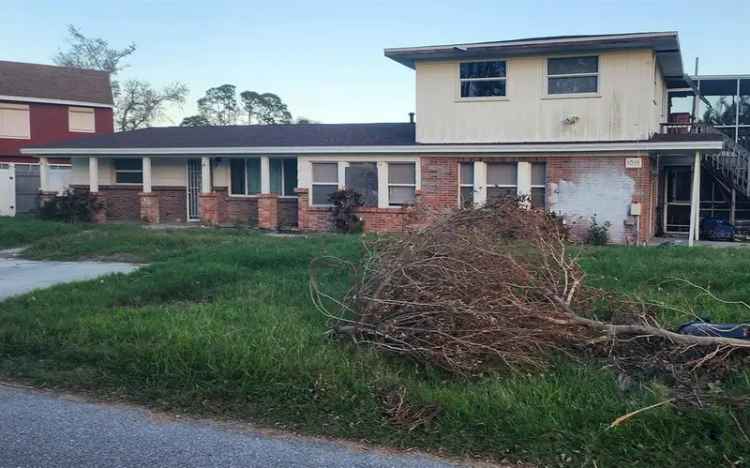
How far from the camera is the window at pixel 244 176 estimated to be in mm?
22906

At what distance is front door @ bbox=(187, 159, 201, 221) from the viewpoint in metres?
23.7

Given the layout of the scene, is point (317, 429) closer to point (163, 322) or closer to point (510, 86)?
point (163, 322)

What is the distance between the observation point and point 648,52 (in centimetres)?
1748

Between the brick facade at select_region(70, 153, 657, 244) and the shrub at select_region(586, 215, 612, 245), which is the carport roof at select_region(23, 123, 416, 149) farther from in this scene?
the shrub at select_region(586, 215, 612, 245)

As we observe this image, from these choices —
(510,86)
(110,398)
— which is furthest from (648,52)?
(110,398)

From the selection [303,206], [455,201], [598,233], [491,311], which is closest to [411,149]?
[455,201]

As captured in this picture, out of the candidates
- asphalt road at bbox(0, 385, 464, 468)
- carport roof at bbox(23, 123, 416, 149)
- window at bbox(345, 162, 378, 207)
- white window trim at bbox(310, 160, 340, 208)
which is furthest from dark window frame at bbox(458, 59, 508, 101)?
asphalt road at bbox(0, 385, 464, 468)

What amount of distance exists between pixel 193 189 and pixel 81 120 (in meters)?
14.8

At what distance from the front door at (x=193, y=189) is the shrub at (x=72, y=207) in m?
2.70

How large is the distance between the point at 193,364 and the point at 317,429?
1704 millimetres

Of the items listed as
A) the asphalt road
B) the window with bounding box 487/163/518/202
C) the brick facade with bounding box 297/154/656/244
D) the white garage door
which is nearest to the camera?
the asphalt road

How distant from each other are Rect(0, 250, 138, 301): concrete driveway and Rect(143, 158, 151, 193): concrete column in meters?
7.48

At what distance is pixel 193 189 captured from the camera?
2383 centimetres

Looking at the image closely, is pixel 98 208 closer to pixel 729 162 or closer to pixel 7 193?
pixel 7 193
